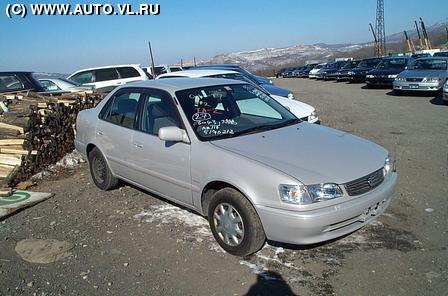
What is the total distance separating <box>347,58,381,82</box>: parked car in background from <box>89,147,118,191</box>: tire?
2080 cm

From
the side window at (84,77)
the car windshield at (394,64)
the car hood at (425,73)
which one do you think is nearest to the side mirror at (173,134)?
the side window at (84,77)

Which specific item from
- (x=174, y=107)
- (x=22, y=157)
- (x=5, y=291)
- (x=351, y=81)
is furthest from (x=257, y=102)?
(x=351, y=81)

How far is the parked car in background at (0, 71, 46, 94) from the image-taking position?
30.5ft

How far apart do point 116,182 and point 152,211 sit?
933mm

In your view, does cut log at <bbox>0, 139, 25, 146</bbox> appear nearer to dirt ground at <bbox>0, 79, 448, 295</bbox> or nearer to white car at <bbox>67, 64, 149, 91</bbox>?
dirt ground at <bbox>0, 79, 448, 295</bbox>

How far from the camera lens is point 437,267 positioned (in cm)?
329

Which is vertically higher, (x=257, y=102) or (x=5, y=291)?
(x=257, y=102)

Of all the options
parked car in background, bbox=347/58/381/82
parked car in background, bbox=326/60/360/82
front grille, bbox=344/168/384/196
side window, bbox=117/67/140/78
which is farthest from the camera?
parked car in background, bbox=326/60/360/82

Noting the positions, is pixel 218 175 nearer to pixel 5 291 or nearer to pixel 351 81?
pixel 5 291

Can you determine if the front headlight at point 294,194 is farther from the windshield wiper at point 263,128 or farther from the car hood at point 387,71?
the car hood at point 387,71

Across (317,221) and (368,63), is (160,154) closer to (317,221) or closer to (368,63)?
(317,221)

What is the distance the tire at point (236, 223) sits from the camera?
3383 mm

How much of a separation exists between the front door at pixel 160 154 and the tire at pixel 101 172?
2.77ft

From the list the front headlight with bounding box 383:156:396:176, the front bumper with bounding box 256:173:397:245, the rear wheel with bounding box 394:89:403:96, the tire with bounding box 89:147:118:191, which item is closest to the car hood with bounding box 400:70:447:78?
the rear wheel with bounding box 394:89:403:96
